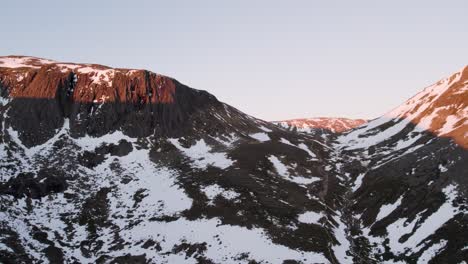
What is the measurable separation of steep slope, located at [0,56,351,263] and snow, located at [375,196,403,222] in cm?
632

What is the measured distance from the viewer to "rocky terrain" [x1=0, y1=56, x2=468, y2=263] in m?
65.8

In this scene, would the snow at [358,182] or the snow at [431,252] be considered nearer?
the snow at [431,252]

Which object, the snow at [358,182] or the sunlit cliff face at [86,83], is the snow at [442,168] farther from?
the sunlit cliff face at [86,83]

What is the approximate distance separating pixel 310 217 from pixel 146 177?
110 feet

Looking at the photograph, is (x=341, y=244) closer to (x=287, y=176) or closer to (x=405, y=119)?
(x=287, y=176)

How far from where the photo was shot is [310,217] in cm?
7644

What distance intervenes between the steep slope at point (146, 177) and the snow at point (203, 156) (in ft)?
0.72

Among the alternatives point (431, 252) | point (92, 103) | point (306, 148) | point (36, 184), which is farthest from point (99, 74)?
point (431, 252)

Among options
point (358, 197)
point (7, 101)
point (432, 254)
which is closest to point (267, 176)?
point (358, 197)

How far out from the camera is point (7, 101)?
108875 mm

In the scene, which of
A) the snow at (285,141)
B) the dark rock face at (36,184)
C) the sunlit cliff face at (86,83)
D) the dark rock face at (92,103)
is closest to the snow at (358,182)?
the snow at (285,141)

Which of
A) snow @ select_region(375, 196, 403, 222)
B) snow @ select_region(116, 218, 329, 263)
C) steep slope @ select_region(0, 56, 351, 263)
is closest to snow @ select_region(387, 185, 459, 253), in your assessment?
snow @ select_region(375, 196, 403, 222)

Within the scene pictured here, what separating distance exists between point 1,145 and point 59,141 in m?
11.5

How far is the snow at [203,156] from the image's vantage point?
3927 inches
